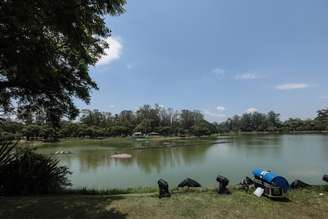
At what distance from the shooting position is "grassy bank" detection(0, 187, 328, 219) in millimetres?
4922

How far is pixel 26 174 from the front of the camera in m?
7.07

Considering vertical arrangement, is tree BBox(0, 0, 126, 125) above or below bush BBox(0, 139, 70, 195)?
above

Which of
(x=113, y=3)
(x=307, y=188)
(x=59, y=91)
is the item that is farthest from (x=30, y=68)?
(x=307, y=188)

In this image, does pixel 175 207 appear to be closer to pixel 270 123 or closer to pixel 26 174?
pixel 26 174

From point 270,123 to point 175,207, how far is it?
104 metres

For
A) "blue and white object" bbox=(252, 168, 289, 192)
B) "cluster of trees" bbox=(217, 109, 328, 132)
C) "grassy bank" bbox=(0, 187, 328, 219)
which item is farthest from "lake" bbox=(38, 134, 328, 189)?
"cluster of trees" bbox=(217, 109, 328, 132)

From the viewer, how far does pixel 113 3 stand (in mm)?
5137

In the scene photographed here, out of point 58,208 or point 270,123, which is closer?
point 58,208

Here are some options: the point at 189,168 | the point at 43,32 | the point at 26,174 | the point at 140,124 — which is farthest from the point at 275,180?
the point at 140,124

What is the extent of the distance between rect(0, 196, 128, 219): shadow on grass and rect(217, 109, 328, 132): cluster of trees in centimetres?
9409

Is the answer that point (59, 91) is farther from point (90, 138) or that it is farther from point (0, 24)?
point (90, 138)

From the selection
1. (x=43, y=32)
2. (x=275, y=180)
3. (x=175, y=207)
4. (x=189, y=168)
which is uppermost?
(x=43, y=32)

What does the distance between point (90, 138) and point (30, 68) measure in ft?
239

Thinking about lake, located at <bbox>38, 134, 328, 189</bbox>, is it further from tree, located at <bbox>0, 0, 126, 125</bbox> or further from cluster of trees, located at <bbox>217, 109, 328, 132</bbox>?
cluster of trees, located at <bbox>217, 109, 328, 132</bbox>
